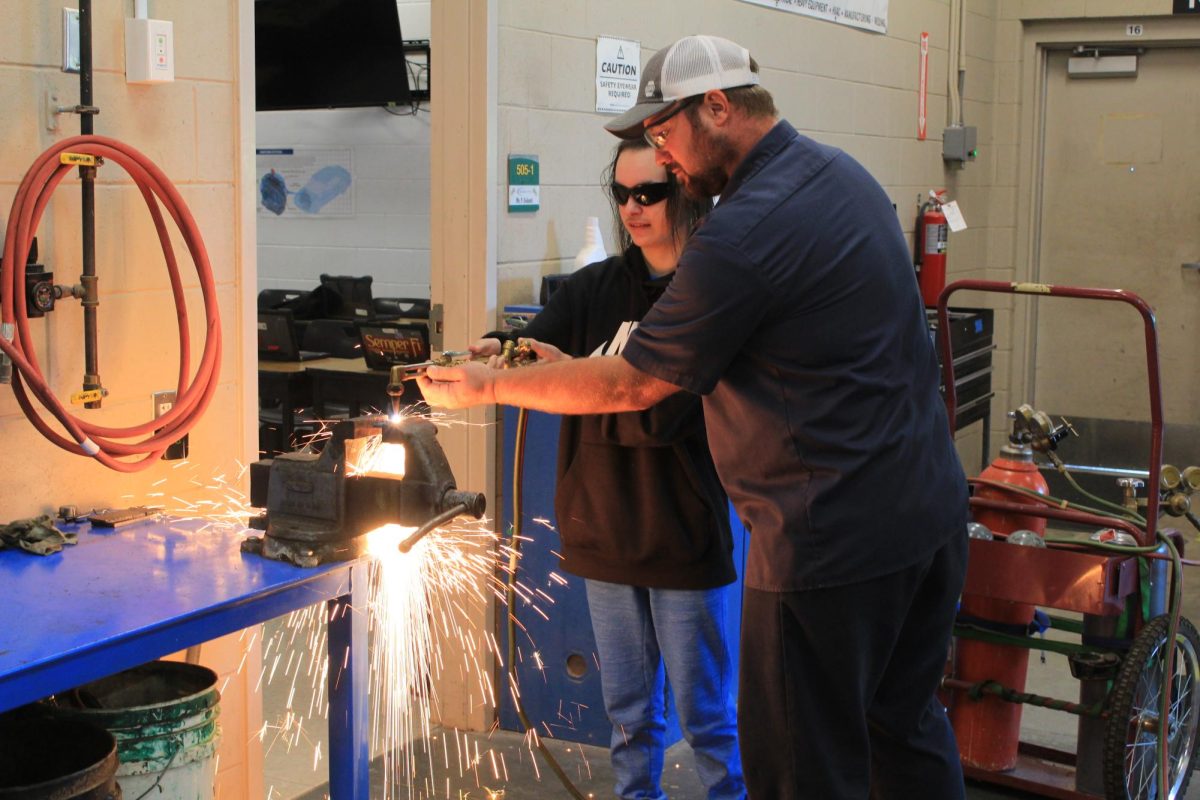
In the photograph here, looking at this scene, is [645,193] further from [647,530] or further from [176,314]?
[176,314]

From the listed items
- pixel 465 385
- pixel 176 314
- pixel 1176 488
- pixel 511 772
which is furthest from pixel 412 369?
pixel 1176 488

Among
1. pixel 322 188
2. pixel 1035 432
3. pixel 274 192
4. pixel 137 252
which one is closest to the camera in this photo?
pixel 137 252

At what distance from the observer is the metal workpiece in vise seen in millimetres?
2354

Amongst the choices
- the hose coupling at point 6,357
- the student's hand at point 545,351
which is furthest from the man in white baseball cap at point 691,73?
the hose coupling at point 6,357

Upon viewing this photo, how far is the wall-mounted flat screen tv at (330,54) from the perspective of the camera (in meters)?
6.98

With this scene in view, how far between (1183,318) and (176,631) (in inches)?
253

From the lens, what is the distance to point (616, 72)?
4211 mm

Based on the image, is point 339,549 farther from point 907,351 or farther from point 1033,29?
point 1033,29

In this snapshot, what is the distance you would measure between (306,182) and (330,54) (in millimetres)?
1064

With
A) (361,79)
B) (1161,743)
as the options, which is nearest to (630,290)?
(1161,743)

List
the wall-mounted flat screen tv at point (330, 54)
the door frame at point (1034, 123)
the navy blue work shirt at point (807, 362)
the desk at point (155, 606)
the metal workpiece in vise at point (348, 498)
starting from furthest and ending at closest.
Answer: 1. the door frame at point (1034, 123)
2. the wall-mounted flat screen tv at point (330, 54)
3. the metal workpiece in vise at point (348, 498)
4. the navy blue work shirt at point (807, 362)
5. the desk at point (155, 606)

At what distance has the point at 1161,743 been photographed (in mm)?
3148

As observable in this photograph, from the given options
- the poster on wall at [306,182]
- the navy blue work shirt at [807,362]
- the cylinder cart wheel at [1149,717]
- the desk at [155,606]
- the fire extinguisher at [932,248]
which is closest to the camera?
the desk at [155,606]

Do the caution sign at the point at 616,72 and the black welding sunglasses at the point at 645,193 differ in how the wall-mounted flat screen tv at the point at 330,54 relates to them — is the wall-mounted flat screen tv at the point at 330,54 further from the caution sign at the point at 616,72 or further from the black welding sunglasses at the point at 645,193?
the black welding sunglasses at the point at 645,193
